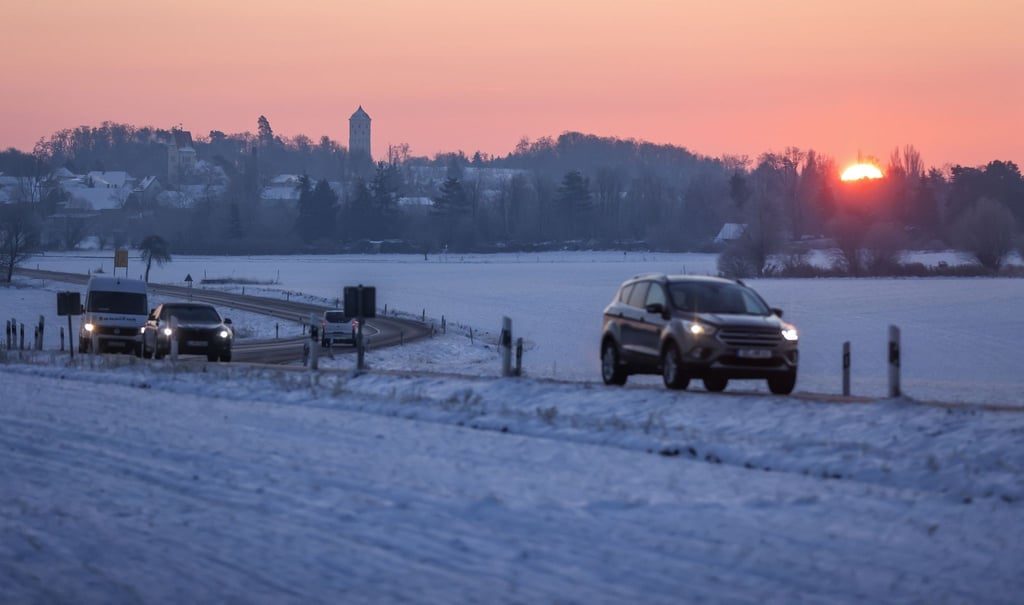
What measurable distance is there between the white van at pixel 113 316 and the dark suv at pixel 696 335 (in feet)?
66.5

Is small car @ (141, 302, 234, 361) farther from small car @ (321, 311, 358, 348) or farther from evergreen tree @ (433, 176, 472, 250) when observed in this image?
evergreen tree @ (433, 176, 472, 250)

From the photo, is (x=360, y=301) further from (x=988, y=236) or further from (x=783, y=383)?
(x=988, y=236)

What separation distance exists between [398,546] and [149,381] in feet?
44.7

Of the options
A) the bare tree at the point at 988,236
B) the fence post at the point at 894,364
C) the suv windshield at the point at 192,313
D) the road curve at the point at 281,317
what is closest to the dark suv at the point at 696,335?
the fence post at the point at 894,364

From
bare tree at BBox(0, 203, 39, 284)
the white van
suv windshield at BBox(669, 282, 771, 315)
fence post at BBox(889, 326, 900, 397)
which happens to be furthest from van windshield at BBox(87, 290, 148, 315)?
bare tree at BBox(0, 203, 39, 284)

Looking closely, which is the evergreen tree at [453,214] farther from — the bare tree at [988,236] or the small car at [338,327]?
the small car at [338,327]

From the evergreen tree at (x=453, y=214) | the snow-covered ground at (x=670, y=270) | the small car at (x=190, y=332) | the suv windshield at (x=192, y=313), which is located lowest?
the snow-covered ground at (x=670, y=270)

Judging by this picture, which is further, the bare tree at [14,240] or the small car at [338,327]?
the bare tree at [14,240]

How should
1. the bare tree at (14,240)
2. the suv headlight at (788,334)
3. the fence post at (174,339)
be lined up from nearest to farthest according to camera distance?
1. the suv headlight at (788,334)
2. the fence post at (174,339)
3. the bare tree at (14,240)

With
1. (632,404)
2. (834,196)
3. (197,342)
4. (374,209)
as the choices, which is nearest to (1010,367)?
(197,342)

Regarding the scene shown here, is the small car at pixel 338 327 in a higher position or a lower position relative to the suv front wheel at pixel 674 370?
lower

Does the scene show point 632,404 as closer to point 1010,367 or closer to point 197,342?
point 197,342

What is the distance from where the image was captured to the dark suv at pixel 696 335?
17547 millimetres

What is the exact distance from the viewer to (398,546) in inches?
340
